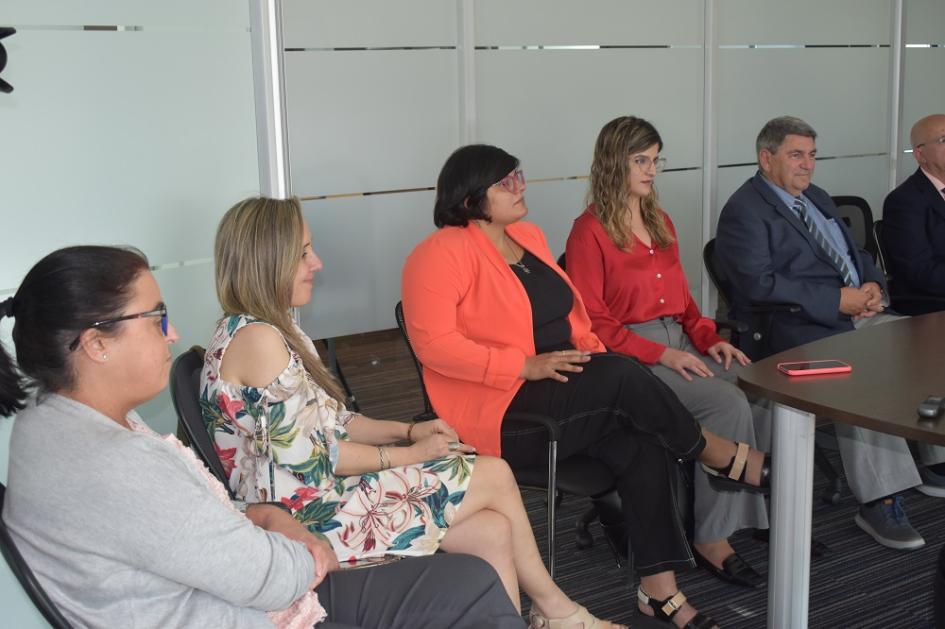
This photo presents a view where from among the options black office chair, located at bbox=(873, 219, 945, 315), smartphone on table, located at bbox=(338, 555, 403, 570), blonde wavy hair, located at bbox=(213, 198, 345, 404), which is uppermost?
blonde wavy hair, located at bbox=(213, 198, 345, 404)

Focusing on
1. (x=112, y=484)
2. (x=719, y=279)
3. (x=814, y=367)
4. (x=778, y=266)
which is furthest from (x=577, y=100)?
(x=112, y=484)

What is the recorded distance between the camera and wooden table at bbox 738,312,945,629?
2348 mm

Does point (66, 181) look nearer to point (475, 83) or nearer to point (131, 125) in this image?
A: point (131, 125)

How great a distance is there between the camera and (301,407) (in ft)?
7.80

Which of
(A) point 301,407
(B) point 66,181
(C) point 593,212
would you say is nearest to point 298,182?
(C) point 593,212

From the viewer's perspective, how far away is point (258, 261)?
2455mm

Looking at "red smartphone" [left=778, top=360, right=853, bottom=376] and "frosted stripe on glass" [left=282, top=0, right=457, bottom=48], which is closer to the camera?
"red smartphone" [left=778, top=360, right=853, bottom=376]

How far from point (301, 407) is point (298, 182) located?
6.97ft

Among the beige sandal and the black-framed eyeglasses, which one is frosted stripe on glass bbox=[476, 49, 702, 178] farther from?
the black-framed eyeglasses

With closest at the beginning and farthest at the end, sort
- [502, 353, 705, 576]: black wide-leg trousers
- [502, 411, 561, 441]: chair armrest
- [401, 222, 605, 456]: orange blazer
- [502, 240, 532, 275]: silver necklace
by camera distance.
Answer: [502, 411, 561, 441]: chair armrest → [502, 353, 705, 576]: black wide-leg trousers → [401, 222, 605, 456]: orange blazer → [502, 240, 532, 275]: silver necklace

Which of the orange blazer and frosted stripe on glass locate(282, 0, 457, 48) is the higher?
frosted stripe on glass locate(282, 0, 457, 48)

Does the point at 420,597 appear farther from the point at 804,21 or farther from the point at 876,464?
the point at 804,21

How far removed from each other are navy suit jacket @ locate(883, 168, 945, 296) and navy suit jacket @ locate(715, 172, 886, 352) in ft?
1.67

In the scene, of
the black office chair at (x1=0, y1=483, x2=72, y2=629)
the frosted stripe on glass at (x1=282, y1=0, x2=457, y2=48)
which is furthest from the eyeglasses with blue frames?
the black office chair at (x1=0, y1=483, x2=72, y2=629)
